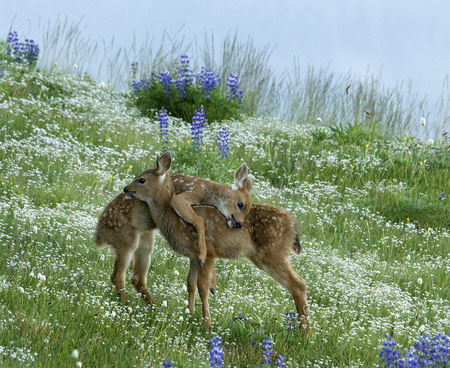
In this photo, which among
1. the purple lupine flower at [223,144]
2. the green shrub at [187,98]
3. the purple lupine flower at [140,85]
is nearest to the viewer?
the purple lupine flower at [223,144]

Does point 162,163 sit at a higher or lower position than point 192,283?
higher

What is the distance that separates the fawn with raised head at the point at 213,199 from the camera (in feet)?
19.9

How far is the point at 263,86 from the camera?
17953mm

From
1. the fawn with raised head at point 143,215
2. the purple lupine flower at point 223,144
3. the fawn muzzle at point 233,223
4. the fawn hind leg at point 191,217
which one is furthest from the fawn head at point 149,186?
the purple lupine flower at point 223,144

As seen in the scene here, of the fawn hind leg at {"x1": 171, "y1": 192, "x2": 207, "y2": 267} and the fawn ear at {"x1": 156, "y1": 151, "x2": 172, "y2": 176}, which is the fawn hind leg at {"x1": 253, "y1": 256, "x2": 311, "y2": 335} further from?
the fawn ear at {"x1": 156, "y1": 151, "x2": 172, "y2": 176}

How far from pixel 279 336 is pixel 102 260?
2434mm

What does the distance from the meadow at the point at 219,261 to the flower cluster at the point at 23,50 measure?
1.23 meters

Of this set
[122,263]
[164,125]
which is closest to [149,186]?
[122,263]

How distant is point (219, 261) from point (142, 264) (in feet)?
4.87

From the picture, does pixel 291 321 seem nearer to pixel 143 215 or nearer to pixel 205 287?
pixel 205 287

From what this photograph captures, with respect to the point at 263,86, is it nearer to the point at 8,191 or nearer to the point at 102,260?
the point at 8,191

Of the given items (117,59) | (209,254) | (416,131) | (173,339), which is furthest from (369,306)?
(117,59)

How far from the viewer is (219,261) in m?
7.96

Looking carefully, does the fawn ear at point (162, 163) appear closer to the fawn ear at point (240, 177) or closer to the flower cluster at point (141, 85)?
the fawn ear at point (240, 177)
